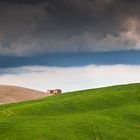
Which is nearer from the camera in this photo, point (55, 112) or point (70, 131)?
point (70, 131)

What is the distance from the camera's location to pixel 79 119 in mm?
89438

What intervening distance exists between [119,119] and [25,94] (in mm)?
110738

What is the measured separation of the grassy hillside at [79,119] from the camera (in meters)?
79.9

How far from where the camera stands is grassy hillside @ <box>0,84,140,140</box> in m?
79.9

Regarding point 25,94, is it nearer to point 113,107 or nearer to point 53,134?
point 113,107

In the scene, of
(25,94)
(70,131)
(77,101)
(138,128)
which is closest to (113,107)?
(77,101)

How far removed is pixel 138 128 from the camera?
87.6 m

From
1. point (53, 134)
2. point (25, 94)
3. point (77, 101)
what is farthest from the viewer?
point (25, 94)

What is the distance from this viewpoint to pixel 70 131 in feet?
268

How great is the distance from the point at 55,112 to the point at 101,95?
710 inches

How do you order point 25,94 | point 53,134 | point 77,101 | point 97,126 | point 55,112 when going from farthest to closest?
point 25,94 → point 77,101 → point 55,112 → point 97,126 → point 53,134

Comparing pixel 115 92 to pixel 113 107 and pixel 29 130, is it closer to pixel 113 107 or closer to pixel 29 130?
pixel 113 107

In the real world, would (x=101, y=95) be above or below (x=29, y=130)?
above

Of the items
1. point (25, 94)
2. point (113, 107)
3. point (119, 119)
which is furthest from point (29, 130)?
point (25, 94)
